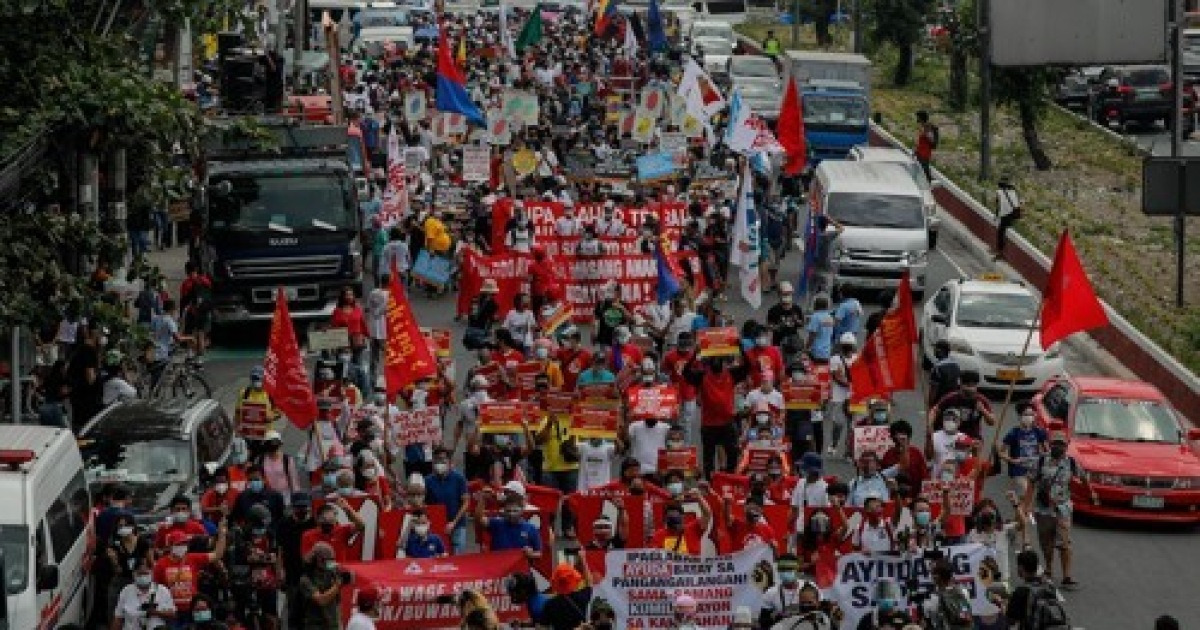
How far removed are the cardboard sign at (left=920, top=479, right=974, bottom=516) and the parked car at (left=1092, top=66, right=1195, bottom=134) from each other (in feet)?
132

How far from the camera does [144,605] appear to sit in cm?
2111

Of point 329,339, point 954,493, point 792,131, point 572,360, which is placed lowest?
point 954,493

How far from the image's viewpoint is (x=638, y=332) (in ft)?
99.9

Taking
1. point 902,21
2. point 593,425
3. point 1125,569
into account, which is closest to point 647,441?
point 593,425

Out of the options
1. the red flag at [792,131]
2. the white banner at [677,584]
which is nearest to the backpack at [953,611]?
the white banner at [677,584]

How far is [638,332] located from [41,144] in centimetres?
658

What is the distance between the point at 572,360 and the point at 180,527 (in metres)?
7.14

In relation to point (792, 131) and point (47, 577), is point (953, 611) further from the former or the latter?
point (792, 131)

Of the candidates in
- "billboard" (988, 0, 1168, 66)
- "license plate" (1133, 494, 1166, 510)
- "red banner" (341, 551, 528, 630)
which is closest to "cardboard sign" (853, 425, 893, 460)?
"license plate" (1133, 494, 1166, 510)

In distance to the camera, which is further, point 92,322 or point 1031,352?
point 1031,352

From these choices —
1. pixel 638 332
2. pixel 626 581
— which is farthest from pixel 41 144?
pixel 626 581

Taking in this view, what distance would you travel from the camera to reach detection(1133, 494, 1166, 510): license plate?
27.0m

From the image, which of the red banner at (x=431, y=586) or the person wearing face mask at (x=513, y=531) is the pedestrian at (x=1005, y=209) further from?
the red banner at (x=431, y=586)

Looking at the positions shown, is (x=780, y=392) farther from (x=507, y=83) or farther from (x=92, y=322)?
(x=507, y=83)
